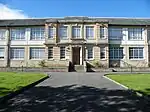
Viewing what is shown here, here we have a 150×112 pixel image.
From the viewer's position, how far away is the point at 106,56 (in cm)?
4053

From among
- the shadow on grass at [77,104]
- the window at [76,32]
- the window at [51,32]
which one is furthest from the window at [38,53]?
the shadow on grass at [77,104]

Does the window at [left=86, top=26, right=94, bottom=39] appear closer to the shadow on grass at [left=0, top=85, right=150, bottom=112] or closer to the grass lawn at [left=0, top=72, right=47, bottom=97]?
the grass lawn at [left=0, top=72, right=47, bottom=97]

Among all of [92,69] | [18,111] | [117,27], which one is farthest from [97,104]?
[117,27]

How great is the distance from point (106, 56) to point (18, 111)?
106 ft

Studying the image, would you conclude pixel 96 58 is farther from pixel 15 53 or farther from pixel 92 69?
pixel 15 53

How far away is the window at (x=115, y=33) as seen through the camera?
138ft

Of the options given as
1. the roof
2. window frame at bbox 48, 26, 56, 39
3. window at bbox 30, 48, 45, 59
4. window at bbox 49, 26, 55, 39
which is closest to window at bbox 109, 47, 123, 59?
the roof

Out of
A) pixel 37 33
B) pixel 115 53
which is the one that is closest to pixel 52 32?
pixel 37 33

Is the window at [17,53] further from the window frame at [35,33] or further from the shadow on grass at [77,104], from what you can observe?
the shadow on grass at [77,104]

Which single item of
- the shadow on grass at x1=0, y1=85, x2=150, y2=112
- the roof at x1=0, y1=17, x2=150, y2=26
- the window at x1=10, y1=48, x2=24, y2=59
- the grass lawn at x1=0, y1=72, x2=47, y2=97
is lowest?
the shadow on grass at x1=0, y1=85, x2=150, y2=112

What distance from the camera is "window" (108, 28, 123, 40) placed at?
41938 mm

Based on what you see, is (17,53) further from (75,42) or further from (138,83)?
(138,83)

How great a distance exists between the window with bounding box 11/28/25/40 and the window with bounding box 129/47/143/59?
1816 cm

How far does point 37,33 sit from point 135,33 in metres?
16.3
